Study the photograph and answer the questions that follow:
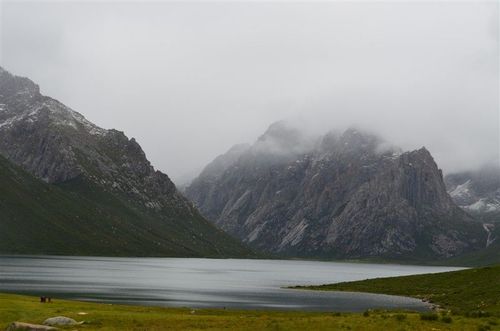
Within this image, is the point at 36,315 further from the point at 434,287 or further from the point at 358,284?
the point at 358,284

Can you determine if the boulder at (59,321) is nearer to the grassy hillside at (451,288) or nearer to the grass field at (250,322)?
the grass field at (250,322)

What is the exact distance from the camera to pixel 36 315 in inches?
2320

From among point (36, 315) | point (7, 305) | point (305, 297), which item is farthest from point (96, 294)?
point (36, 315)

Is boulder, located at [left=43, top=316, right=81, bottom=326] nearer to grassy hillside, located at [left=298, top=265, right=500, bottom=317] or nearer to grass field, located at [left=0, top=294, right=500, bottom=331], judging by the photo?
grass field, located at [left=0, top=294, right=500, bottom=331]

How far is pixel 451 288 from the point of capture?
134 m

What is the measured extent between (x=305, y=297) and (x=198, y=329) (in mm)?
81665

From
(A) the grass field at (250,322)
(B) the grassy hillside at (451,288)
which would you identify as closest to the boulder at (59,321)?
(A) the grass field at (250,322)

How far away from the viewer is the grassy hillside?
331 ft

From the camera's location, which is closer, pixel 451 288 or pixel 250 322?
pixel 250 322

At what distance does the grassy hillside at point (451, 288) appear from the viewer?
100875mm

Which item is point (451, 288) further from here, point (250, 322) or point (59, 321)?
point (59, 321)

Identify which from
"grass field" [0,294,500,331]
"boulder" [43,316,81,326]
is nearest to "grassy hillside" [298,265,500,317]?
"grass field" [0,294,500,331]

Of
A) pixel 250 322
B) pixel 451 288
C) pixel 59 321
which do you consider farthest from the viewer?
pixel 451 288

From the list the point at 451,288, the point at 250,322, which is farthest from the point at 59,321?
the point at 451,288
